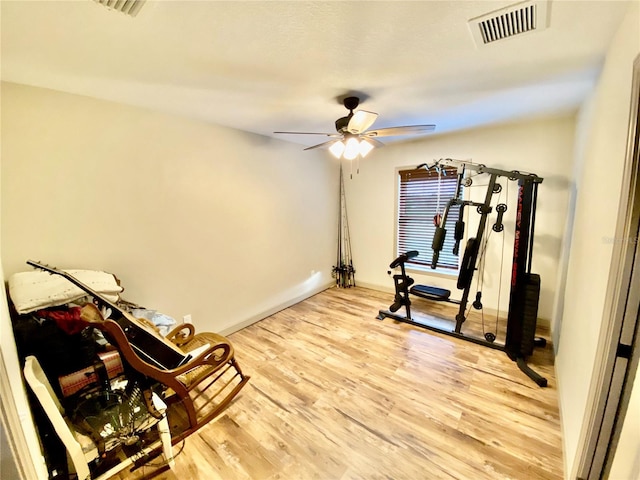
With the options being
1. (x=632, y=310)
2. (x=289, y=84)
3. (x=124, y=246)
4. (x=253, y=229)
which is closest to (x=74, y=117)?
(x=124, y=246)

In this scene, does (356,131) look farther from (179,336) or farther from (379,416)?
(179,336)

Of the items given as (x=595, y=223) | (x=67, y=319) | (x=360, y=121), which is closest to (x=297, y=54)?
(x=360, y=121)

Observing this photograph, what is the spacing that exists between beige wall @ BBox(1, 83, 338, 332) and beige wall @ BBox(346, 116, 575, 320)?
3.89 feet

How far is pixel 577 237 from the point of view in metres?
1.99

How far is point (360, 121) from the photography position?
76.2 inches

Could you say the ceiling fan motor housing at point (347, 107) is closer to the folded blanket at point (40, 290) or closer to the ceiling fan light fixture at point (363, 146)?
the ceiling fan light fixture at point (363, 146)

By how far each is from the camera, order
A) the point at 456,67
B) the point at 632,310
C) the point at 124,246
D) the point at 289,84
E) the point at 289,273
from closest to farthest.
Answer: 1. the point at 632,310
2. the point at 456,67
3. the point at 289,84
4. the point at 124,246
5. the point at 289,273

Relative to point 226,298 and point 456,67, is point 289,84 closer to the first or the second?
point 456,67

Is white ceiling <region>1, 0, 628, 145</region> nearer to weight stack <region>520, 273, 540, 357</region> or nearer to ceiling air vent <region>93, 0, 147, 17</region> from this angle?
ceiling air vent <region>93, 0, 147, 17</region>

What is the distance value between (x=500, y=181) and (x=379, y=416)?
9.78 feet

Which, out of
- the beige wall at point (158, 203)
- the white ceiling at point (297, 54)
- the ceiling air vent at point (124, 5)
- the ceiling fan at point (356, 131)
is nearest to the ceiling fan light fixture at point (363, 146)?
the ceiling fan at point (356, 131)

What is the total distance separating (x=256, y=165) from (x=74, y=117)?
1653mm

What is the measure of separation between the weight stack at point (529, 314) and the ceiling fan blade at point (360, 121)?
2.06 m

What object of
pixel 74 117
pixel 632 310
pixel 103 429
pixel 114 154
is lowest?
pixel 103 429
